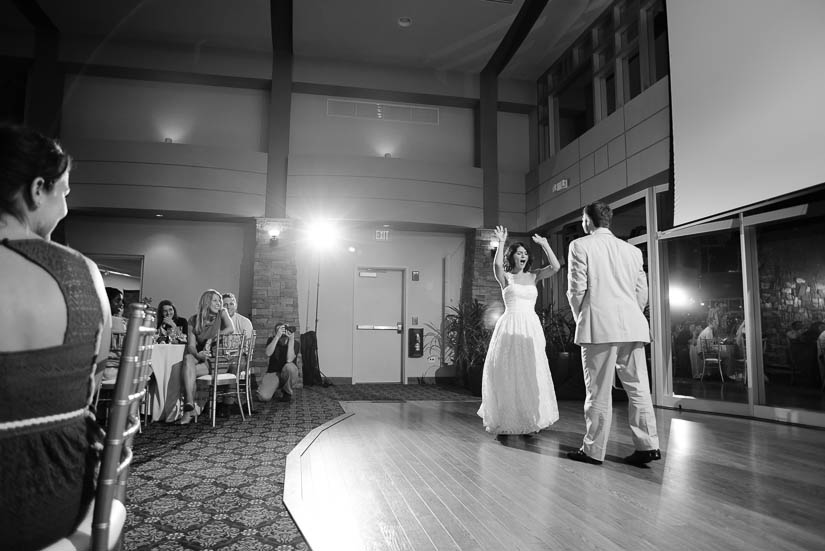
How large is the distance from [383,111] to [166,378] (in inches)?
250

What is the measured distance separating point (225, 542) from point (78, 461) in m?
1.42

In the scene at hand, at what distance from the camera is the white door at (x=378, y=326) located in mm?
8766

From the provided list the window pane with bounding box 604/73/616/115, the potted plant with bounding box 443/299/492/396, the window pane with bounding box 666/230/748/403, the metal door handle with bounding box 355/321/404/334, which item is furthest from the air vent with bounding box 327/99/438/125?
the window pane with bounding box 666/230/748/403

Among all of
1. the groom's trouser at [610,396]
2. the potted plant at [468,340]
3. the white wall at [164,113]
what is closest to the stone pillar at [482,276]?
the potted plant at [468,340]

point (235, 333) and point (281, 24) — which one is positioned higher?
point (281, 24)

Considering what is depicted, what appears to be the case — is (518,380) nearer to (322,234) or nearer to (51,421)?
(51,421)

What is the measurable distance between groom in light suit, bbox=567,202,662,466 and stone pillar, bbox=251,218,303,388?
5666 millimetres

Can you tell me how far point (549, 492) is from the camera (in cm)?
257

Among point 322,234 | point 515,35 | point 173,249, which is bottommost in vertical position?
point 173,249

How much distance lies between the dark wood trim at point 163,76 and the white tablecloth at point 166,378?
560 centimetres

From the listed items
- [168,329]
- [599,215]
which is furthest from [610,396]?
[168,329]

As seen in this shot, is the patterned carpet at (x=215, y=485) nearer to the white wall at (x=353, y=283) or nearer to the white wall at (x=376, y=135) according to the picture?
the white wall at (x=353, y=283)

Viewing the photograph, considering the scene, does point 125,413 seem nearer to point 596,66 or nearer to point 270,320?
point 270,320

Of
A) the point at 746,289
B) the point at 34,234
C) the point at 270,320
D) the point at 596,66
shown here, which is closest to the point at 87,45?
the point at 270,320
